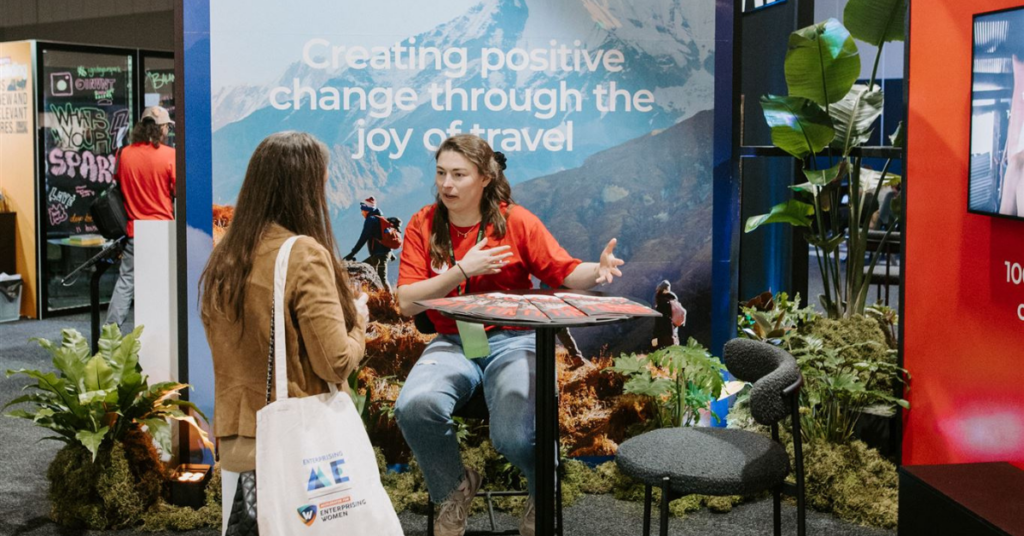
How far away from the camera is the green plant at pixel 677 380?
420 centimetres

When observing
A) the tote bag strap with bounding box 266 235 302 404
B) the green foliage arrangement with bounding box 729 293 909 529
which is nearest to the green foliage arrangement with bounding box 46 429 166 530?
the tote bag strap with bounding box 266 235 302 404

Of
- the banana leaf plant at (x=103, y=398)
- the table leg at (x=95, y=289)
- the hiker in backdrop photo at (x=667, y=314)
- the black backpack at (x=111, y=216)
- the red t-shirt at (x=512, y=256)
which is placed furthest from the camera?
the black backpack at (x=111, y=216)

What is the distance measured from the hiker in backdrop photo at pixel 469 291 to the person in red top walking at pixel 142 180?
3.95 metres

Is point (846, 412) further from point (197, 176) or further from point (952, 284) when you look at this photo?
point (197, 176)

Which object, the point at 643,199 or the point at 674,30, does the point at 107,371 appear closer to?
the point at 643,199

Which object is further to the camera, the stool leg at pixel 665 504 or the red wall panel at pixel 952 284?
the red wall panel at pixel 952 284

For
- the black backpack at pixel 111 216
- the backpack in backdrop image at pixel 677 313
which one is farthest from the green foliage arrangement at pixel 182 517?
the black backpack at pixel 111 216

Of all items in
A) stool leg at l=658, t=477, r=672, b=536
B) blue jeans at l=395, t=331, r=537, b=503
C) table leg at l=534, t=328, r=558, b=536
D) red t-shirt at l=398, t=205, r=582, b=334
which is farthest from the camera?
red t-shirt at l=398, t=205, r=582, b=334

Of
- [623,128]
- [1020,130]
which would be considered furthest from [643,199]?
[1020,130]

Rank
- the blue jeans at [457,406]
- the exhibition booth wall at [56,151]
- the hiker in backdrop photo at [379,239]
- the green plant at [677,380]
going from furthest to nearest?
1. the exhibition booth wall at [56,151]
2. the hiker in backdrop photo at [379,239]
3. the green plant at [677,380]
4. the blue jeans at [457,406]

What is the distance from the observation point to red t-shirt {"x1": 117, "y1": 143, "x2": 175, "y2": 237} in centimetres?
707

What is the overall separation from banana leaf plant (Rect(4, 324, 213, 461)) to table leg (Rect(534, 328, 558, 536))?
1627mm

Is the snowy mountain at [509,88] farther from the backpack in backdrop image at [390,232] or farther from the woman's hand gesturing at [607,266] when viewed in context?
the woman's hand gesturing at [607,266]

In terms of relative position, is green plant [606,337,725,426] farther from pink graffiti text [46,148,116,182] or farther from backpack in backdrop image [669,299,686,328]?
pink graffiti text [46,148,116,182]
